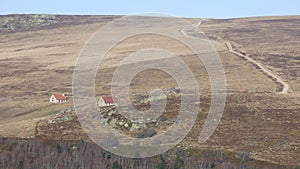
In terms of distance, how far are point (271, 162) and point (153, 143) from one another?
45.3 ft

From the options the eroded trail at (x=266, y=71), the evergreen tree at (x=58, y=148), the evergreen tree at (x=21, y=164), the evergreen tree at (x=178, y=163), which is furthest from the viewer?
the eroded trail at (x=266, y=71)

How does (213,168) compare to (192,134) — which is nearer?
(213,168)

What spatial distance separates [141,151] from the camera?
53.4 metres

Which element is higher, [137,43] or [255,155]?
[137,43]

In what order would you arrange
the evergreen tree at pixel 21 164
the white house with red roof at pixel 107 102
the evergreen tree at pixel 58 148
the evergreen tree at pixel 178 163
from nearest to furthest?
the evergreen tree at pixel 21 164 < the evergreen tree at pixel 178 163 < the evergreen tree at pixel 58 148 < the white house with red roof at pixel 107 102

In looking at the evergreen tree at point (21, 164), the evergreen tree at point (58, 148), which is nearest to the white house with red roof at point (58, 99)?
the evergreen tree at point (58, 148)

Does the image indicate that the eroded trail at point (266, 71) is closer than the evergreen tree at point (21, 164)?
No

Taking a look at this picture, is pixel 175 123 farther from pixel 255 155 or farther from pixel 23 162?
pixel 23 162

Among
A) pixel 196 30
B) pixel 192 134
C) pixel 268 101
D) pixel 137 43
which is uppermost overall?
pixel 196 30

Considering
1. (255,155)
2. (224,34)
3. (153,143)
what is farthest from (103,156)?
(224,34)

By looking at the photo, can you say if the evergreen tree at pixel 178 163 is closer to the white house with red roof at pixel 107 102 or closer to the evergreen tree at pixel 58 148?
the evergreen tree at pixel 58 148

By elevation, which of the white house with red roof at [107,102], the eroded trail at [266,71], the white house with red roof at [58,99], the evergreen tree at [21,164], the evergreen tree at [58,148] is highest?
the eroded trail at [266,71]

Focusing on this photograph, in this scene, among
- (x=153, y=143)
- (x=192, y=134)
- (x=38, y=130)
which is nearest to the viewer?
(x=153, y=143)

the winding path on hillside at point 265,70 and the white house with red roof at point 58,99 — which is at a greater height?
the winding path on hillside at point 265,70
